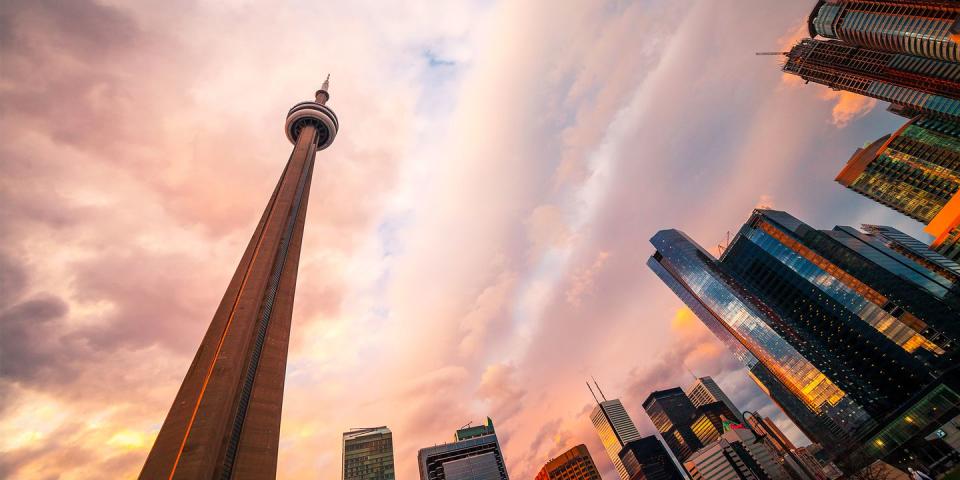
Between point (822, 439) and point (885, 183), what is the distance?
98.1m

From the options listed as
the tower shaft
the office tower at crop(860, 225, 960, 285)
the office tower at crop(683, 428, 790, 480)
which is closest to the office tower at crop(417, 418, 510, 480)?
the office tower at crop(683, 428, 790, 480)

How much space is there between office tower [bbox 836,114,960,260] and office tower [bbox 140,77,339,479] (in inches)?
6836

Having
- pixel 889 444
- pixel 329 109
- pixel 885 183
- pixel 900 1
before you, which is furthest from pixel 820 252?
pixel 329 109

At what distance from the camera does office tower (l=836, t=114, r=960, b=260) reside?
119 m

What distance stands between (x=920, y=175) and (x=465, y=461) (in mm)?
197210

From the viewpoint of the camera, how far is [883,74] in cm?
12912

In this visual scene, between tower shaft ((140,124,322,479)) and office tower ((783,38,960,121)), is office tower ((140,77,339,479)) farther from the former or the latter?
office tower ((783,38,960,121))

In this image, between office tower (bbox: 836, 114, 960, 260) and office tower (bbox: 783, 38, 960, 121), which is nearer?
office tower (bbox: 783, 38, 960, 121)

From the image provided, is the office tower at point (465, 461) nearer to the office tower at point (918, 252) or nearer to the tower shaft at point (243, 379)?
the tower shaft at point (243, 379)

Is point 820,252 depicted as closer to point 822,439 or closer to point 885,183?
point 885,183

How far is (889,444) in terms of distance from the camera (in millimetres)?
118875

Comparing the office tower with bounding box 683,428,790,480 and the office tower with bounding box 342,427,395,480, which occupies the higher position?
the office tower with bounding box 342,427,395,480

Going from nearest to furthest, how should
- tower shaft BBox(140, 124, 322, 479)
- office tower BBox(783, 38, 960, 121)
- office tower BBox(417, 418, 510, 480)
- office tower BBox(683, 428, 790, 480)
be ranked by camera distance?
1. tower shaft BBox(140, 124, 322, 479)
2. office tower BBox(783, 38, 960, 121)
3. office tower BBox(683, 428, 790, 480)
4. office tower BBox(417, 418, 510, 480)

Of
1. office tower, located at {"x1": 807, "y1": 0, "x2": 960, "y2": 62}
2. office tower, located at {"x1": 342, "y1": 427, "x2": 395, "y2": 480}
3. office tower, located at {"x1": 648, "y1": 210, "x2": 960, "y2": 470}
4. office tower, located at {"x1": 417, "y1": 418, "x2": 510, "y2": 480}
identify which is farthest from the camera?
office tower, located at {"x1": 417, "y1": 418, "x2": 510, "y2": 480}
